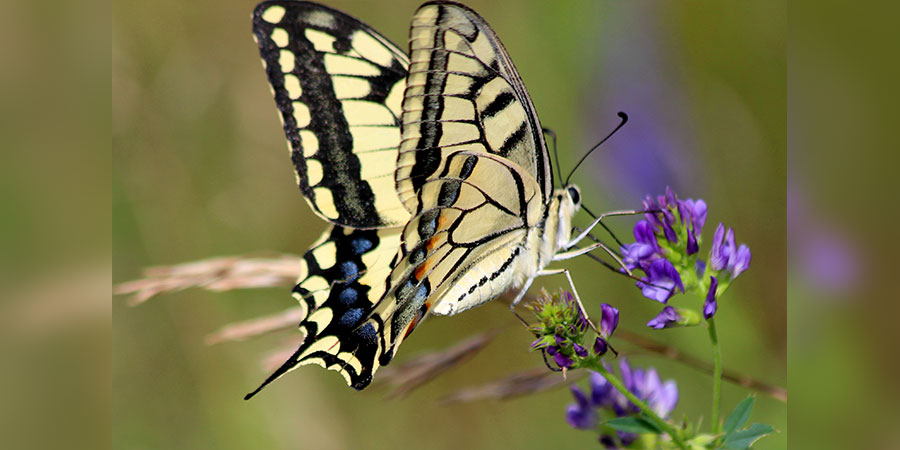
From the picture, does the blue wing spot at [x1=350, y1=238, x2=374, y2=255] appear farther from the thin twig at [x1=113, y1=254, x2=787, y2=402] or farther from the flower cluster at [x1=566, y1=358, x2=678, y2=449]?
the flower cluster at [x1=566, y1=358, x2=678, y2=449]

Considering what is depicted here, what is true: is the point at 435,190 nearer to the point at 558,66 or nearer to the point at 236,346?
the point at 236,346

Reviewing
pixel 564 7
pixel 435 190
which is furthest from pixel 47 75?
pixel 564 7

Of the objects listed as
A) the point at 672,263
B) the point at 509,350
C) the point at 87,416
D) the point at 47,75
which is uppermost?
the point at 47,75

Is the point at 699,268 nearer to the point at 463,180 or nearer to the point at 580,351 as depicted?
the point at 580,351

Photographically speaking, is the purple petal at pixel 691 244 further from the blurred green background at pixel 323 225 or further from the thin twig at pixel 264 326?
the blurred green background at pixel 323 225

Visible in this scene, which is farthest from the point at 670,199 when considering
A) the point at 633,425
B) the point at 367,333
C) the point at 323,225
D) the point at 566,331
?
the point at 323,225

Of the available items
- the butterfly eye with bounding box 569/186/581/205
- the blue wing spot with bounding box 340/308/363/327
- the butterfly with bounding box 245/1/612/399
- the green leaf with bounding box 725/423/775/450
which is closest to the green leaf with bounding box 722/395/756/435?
the green leaf with bounding box 725/423/775/450

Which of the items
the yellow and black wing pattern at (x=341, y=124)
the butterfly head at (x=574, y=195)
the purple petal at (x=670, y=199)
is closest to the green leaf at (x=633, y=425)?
the purple petal at (x=670, y=199)
